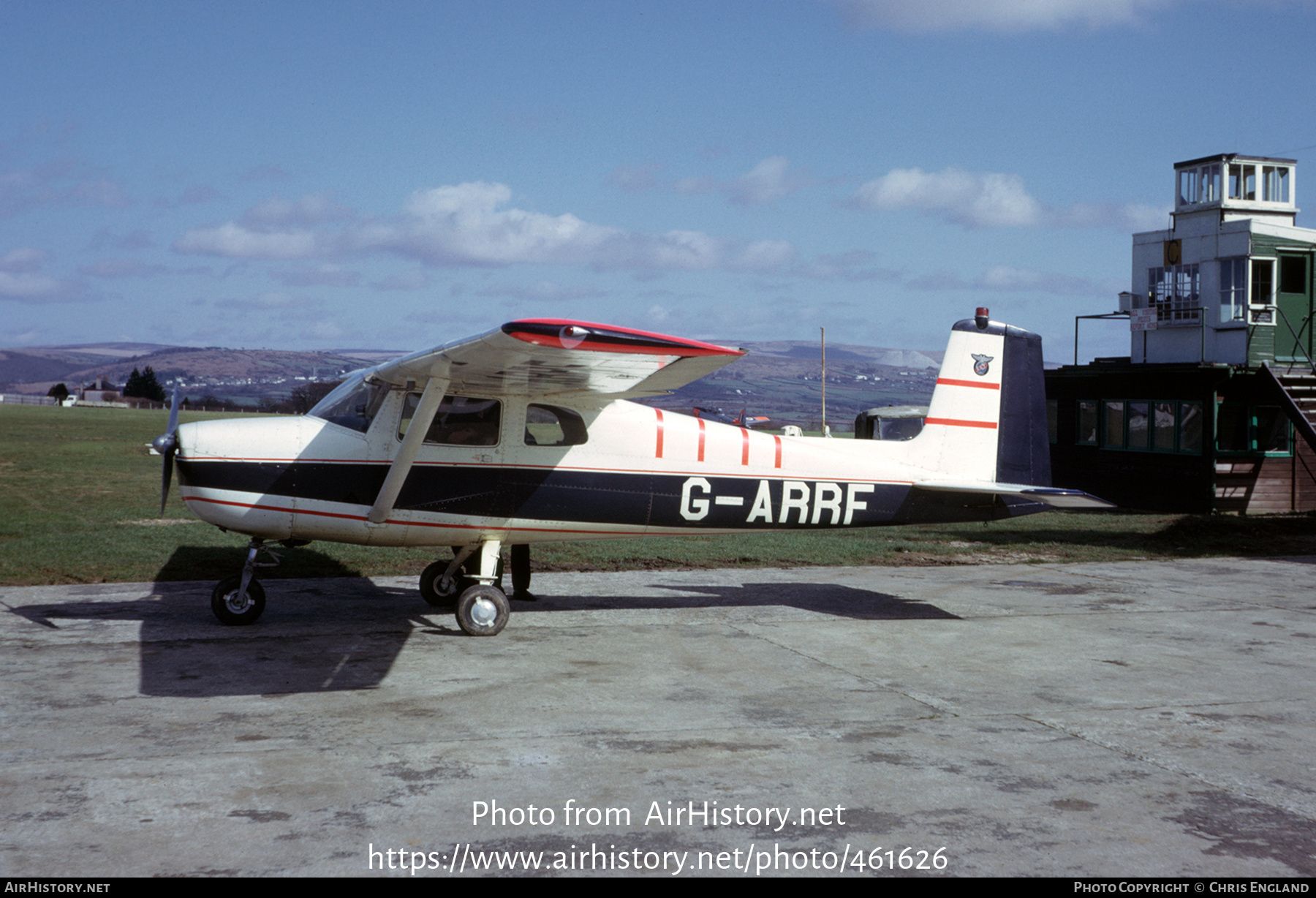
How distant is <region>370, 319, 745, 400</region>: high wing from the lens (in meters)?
6.40

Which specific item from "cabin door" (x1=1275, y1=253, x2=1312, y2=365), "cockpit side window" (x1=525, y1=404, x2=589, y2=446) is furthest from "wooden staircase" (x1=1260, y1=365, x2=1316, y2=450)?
"cockpit side window" (x1=525, y1=404, x2=589, y2=446)

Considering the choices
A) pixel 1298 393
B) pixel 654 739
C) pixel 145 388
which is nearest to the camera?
pixel 654 739

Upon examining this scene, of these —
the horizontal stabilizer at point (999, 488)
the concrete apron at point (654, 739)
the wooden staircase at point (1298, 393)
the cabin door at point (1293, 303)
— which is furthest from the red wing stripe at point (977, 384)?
the cabin door at point (1293, 303)

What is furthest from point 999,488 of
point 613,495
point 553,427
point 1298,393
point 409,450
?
point 1298,393

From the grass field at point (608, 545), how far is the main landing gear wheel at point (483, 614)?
3.80 m

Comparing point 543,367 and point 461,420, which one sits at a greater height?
point 543,367

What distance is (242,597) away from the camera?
30.1 feet

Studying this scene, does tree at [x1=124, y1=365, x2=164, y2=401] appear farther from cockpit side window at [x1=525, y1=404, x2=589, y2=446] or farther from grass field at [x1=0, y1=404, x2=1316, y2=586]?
cockpit side window at [x1=525, y1=404, x2=589, y2=446]

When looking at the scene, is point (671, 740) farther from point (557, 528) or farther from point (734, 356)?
point (557, 528)

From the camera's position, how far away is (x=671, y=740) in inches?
240

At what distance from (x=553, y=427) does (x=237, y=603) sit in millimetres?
3252

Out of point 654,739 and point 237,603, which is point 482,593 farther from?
point 654,739

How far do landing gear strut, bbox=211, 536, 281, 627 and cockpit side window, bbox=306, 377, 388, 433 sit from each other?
1296 millimetres

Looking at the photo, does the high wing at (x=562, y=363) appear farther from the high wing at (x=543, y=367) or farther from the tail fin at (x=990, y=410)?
the tail fin at (x=990, y=410)
